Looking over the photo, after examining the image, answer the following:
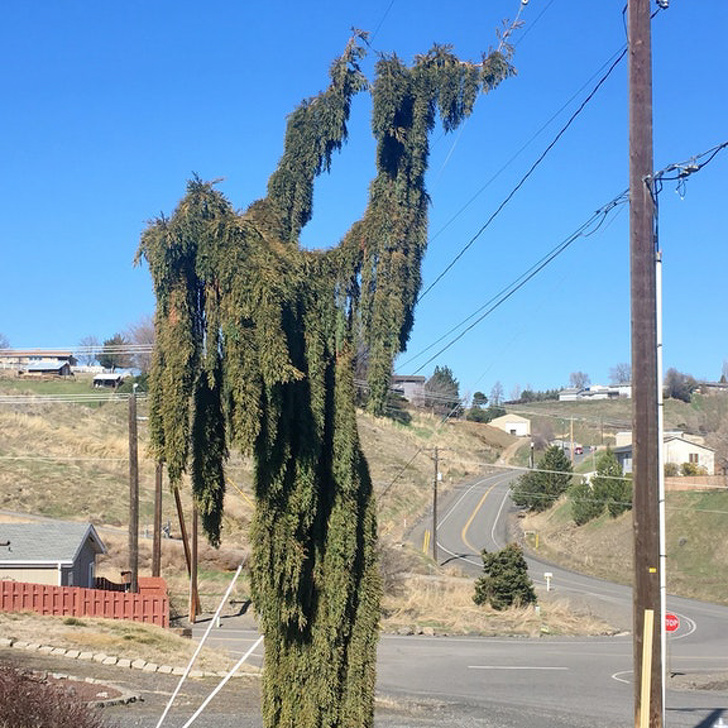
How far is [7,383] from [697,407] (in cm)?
8206

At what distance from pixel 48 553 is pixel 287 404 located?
27718 mm

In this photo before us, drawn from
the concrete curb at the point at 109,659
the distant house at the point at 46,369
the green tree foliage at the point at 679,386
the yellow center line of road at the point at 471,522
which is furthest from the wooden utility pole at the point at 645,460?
the green tree foliage at the point at 679,386

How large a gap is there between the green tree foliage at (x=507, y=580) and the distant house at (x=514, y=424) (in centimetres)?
7750

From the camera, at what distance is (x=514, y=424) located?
120 metres

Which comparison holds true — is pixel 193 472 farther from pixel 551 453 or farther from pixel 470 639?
pixel 551 453

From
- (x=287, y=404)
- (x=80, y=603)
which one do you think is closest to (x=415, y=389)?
(x=80, y=603)

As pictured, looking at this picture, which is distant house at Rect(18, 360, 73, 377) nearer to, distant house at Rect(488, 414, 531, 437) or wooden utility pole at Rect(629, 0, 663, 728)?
distant house at Rect(488, 414, 531, 437)

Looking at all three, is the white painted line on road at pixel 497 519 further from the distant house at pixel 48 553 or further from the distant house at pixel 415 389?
the distant house at pixel 48 553

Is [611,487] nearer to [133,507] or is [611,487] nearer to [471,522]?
[471,522]

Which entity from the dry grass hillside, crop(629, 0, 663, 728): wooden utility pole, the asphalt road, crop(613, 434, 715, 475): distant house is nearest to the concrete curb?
the asphalt road

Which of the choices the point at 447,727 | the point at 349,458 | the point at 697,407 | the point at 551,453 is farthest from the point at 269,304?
the point at 697,407

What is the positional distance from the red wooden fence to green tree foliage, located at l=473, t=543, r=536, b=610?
14603mm

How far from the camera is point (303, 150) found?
12.4 metres

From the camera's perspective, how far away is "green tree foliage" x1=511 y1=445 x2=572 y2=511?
71.8m
